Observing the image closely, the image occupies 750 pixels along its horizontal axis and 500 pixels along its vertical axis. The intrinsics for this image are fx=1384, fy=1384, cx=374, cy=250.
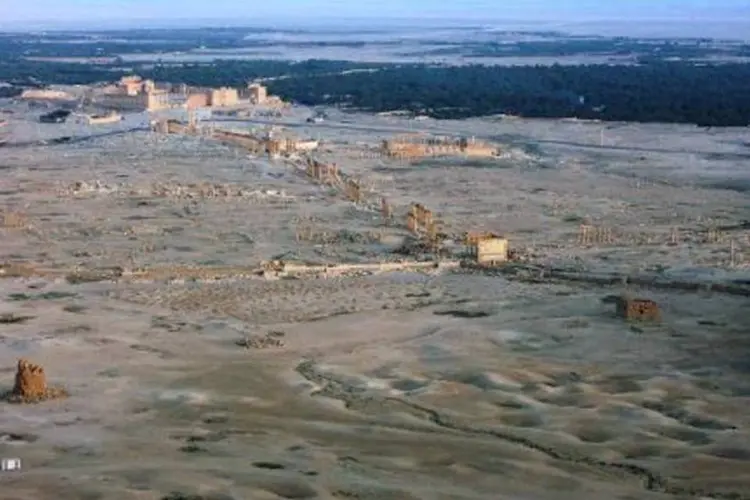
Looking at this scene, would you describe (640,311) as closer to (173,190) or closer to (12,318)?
(12,318)

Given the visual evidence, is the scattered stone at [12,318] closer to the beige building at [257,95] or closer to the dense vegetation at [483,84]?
the dense vegetation at [483,84]

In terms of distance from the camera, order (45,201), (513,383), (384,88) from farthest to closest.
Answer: (384,88) → (45,201) → (513,383)

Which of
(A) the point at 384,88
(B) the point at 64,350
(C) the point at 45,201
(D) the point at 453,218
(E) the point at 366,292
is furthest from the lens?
(A) the point at 384,88

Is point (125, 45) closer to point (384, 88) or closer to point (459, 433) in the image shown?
point (384, 88)

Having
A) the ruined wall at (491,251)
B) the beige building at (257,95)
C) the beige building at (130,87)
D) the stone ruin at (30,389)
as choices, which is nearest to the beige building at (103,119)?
the beige building at (130,87)

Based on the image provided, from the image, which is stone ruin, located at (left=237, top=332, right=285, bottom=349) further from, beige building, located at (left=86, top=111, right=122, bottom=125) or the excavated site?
beige building, located at (left=86, top=111, right=122, bottom=125)

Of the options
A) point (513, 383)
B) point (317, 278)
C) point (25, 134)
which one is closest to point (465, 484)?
point (513, 383)
